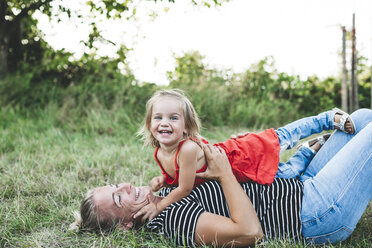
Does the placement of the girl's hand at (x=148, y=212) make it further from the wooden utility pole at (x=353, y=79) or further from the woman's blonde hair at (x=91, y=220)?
the wooden utility pole at (x=353, y=79)

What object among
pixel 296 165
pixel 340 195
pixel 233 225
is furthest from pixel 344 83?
pixel 233 225

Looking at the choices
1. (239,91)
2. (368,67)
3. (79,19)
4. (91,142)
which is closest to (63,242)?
(91,142)

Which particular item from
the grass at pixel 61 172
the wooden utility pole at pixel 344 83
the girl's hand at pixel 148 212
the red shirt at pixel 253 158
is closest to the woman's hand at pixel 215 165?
the red shirt at pixel 253 158

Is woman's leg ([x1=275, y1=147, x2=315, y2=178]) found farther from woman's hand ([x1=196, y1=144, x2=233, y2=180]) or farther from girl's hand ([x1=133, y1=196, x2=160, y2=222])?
girl's hand ([x1=133, y1=196, x2=160, y2=222])

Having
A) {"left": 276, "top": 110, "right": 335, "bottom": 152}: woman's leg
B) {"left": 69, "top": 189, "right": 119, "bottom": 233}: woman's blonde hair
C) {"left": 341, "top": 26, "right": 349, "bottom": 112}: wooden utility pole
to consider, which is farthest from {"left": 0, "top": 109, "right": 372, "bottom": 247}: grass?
{"left": 341, "top": 26, "right": 349, "bottom": 112}: wooden utility pole

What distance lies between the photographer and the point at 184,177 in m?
2.07

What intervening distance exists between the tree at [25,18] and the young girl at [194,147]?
6.12 ft

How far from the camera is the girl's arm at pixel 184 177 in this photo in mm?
2068

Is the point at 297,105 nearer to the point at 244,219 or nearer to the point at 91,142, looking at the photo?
the point at 91,142

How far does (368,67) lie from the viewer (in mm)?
8695

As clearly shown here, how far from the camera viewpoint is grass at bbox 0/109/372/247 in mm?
2084

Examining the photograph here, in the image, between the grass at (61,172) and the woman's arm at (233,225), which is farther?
the grass at (61,172)

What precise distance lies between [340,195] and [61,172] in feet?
8.83

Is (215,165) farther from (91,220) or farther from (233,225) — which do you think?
(91,220)
